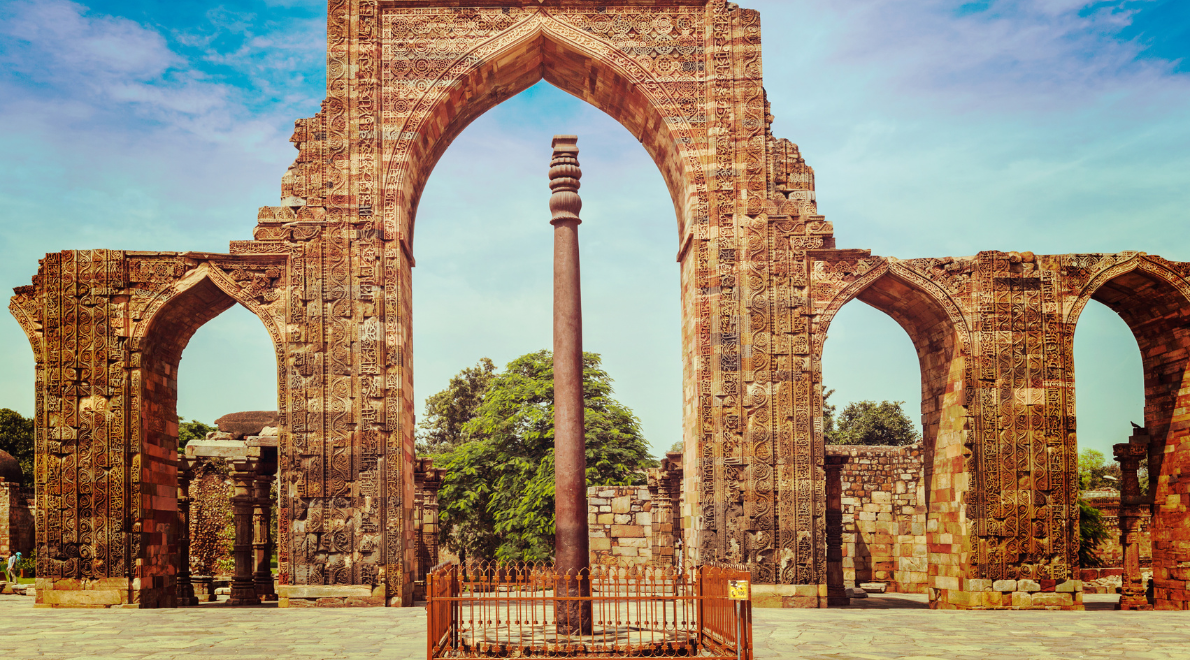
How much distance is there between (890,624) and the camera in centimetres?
1055

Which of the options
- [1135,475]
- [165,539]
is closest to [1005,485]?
[1135,475]

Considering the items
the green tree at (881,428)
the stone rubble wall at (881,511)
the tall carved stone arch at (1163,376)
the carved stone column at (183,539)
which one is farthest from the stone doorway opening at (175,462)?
the green tree at (881,428)

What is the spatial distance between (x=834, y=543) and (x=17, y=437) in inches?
1223

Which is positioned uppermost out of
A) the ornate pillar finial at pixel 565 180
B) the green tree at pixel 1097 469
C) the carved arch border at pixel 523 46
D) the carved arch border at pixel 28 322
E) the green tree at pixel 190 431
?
the carved arch border at pixel 523 46

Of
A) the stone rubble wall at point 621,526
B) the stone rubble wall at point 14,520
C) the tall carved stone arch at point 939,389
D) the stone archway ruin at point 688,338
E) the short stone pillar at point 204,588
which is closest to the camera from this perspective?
the stone archway ruin at point 688,338

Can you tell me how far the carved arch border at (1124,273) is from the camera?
13367mm

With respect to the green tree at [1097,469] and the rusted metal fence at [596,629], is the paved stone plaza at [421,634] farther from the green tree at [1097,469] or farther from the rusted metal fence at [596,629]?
the green tree at [1097,469]

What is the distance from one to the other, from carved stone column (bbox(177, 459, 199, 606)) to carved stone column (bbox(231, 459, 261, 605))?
2.11ft

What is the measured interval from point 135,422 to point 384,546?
12.1ft

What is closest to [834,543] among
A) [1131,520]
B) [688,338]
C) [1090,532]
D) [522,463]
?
[688,338]

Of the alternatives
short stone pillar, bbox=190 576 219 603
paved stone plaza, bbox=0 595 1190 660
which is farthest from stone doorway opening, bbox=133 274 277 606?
short stone pillar, bbox=190 576 219 603

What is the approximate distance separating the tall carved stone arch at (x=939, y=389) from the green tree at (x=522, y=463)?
1258 cm

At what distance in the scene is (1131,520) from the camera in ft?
46.5

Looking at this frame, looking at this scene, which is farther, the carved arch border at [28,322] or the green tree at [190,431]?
the green tree at [190,431]
